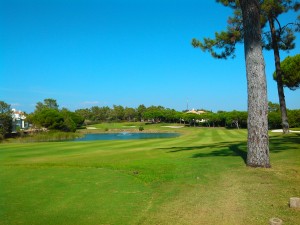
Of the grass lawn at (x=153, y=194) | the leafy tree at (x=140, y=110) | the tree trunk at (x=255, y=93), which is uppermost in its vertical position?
the leafy tree at (x=140, y=110)

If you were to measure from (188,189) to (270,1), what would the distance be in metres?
18.4

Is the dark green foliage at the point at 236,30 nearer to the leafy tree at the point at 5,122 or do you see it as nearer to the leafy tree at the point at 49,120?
the leafy tree at the point at 5,122

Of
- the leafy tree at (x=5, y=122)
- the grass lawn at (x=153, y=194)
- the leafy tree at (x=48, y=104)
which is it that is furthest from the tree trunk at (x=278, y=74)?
Result: the leafy tree at (x=48, y=104)

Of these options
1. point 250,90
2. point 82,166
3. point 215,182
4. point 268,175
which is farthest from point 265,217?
point 82,166

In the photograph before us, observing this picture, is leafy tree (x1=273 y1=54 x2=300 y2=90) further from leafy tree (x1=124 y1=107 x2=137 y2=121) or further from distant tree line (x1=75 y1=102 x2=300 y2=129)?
leafy tree (x1=124 y1=107 x2=137 y2=121)

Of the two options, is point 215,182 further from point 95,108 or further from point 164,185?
point 95,108

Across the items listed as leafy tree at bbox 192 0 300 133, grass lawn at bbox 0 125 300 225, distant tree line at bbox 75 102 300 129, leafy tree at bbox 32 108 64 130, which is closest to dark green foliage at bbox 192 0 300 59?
leafy tree at bbox 192 0 300 133

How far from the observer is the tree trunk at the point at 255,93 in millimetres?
10211

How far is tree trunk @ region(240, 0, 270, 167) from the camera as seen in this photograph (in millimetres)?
10211

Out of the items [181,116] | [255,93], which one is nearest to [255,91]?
[255,93]

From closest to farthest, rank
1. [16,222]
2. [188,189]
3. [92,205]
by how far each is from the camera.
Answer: [16,222], [92,205], [188,189]

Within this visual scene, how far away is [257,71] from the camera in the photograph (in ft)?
33.9

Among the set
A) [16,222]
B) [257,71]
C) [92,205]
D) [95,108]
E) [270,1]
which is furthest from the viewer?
[95,108]

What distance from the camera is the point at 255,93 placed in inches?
404
